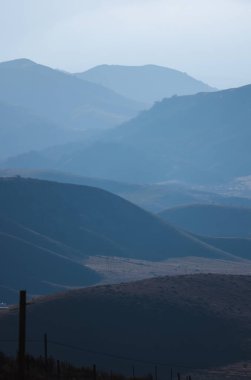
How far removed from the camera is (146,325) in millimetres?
67000

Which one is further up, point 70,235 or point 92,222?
point 92,222

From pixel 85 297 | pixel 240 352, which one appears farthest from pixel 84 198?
pixel 240 352

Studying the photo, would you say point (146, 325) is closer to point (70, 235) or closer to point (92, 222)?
point (70, 235)

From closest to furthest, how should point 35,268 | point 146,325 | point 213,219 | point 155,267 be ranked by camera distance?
point 146,325 < point 35,268 < point 155,267 < point 213,219

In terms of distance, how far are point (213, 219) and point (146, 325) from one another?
397 feet

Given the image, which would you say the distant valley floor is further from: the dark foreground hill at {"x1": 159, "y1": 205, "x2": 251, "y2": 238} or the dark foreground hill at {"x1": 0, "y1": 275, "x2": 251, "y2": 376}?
the dark foreground hill at {"x1": 0, "y1": 275, "x2": 251, "y2": 376}

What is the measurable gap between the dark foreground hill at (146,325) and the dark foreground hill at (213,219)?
337ft

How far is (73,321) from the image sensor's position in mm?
67312

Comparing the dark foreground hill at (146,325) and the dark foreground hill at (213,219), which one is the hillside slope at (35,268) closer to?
the dark foreground hill at (146,325)

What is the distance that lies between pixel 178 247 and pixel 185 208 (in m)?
47.2

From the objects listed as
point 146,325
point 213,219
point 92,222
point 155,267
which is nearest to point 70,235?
point 92,222

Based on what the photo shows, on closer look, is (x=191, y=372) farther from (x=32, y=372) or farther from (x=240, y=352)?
(x=32, y=372)

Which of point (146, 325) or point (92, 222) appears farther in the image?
point (92, 222)

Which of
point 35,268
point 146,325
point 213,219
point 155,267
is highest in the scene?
point 213,219
